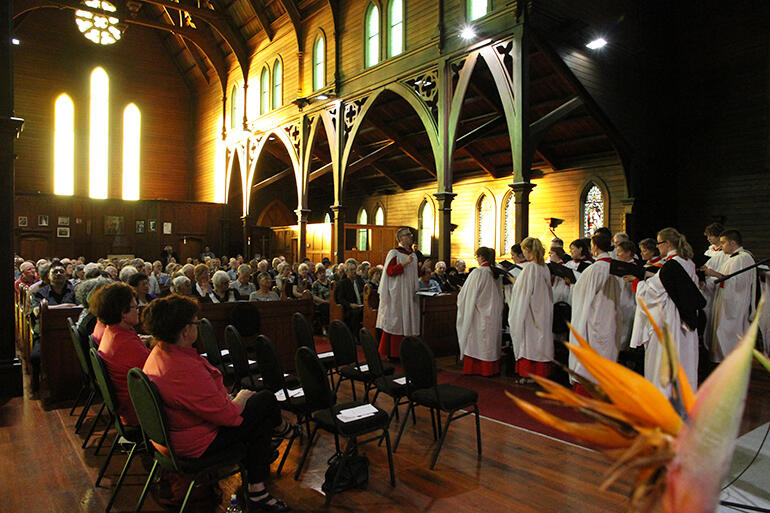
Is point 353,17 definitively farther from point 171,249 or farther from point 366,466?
point 366,466

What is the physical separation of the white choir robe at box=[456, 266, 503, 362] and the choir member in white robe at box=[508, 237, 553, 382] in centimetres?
34

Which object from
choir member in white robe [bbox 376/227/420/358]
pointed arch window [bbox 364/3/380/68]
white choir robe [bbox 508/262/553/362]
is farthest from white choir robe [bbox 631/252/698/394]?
→ pointed arch window [bbox 364/3/380/68]

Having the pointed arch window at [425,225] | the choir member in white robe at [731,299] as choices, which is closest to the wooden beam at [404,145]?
the pointed arch window at [425,225]

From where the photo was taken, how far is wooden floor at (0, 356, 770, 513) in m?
3.66

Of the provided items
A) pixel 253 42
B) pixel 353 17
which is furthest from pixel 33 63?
pixel 353 17

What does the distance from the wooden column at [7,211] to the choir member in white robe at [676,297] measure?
7.05 meters

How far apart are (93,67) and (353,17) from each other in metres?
A: 13.0

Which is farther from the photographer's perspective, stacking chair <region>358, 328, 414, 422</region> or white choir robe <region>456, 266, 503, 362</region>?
white choir robe <region>456, 266, 503, 362</region>

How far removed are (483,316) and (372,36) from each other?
9772mm

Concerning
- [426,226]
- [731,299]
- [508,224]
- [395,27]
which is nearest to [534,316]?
[731,299]

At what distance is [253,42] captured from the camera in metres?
20.0

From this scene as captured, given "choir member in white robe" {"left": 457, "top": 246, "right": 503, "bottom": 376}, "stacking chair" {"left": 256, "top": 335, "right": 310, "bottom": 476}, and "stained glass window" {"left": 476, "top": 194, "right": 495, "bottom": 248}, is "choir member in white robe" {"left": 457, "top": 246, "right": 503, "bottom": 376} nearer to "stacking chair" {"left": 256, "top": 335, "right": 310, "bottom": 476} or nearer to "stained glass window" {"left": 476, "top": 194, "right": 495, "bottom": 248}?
"stacking chair" {"left": 256, "top": 335, "right": 310, "bottom": 476}

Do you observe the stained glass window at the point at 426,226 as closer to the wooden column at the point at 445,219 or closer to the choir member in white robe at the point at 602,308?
the wooden column at the point at 445,219

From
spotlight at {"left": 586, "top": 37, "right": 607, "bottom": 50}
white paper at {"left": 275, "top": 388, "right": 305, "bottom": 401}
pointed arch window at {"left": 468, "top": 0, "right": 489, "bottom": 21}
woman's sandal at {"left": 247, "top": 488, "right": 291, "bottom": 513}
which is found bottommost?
woman's sandal at {"left": 247, "top": 488, "right": 291, "bottom": 513}
